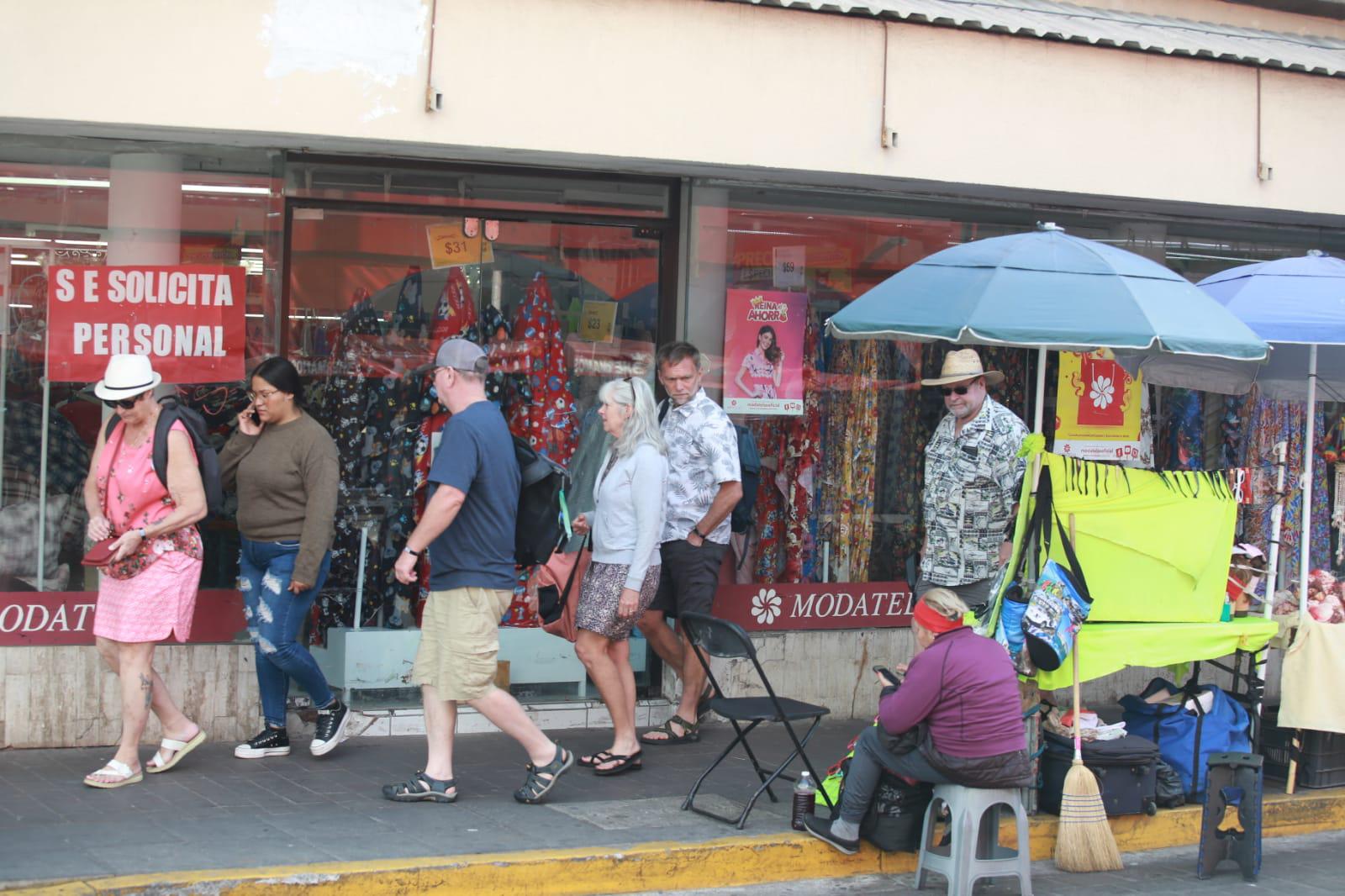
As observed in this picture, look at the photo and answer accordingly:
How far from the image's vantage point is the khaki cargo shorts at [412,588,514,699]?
6422mm

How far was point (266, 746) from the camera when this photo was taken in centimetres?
747

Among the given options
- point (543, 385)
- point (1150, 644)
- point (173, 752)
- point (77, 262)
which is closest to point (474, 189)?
point (543, 385)

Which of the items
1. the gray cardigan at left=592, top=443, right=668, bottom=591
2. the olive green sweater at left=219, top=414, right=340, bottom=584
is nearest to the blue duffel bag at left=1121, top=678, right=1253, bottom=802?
the gray cardigan at left=592, top=443, right=668, bottom=591

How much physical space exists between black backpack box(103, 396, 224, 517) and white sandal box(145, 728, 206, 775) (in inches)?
43.0

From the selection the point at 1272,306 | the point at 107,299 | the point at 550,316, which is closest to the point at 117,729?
the point at 107,299

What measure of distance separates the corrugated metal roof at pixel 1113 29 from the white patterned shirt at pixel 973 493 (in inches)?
95.0

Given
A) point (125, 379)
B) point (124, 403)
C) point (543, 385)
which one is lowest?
point (124, 403)

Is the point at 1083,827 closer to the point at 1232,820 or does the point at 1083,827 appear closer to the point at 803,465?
A: the point at 1232,820

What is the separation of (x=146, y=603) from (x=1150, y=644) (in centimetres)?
465

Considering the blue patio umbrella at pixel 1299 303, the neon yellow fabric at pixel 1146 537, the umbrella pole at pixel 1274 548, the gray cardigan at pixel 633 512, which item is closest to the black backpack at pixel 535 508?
the gray cardigan at pixel 633 512

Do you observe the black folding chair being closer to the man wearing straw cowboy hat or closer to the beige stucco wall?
the man wearing straw cowboy hat

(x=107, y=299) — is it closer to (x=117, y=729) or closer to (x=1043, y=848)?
(x=117, y=729)

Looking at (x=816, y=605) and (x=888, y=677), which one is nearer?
(x=888, y=677)

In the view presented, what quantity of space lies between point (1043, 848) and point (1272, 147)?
15.9 ft
